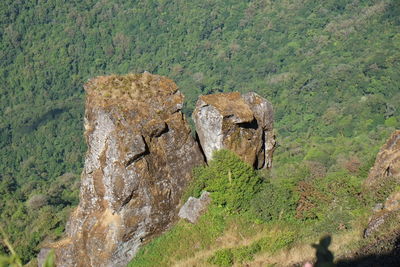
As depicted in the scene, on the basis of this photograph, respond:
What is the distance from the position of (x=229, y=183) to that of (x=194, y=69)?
114 meters

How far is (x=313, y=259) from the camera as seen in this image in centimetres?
921

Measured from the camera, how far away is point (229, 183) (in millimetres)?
12812

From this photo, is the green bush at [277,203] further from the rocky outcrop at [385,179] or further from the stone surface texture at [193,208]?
the rocky outcrop at [385,179]

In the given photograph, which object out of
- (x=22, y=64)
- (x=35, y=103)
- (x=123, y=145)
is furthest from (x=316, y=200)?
(x=22, y=64)

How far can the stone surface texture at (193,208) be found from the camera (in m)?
12.7

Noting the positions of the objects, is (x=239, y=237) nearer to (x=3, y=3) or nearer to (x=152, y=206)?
(x=152, y=206)

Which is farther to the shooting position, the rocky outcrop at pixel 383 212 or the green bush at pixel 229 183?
the green bush at pixel 229 183

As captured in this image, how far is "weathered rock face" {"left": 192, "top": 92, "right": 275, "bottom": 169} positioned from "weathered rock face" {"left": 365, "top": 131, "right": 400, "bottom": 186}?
124 inches

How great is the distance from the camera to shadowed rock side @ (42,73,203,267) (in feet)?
40.9

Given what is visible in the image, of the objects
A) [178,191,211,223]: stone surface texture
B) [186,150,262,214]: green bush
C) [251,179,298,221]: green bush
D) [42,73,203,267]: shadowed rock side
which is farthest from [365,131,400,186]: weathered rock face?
[42,73,203,267]: shadowed rock side

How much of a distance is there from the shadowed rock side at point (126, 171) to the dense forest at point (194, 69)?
8.52 feet

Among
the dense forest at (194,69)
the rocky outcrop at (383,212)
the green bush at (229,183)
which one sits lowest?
the dense forest at (194,69)

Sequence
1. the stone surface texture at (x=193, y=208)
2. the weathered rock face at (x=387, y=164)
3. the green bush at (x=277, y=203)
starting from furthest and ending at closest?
the stone surface texture at (x=193, y=208)
the weathered rock face at (x=387, y=164)
the green bush at (x=277, y=203)

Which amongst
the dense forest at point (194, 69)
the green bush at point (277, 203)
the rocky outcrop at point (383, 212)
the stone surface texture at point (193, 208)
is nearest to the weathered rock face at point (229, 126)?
the dense forest at point (194, 69)
